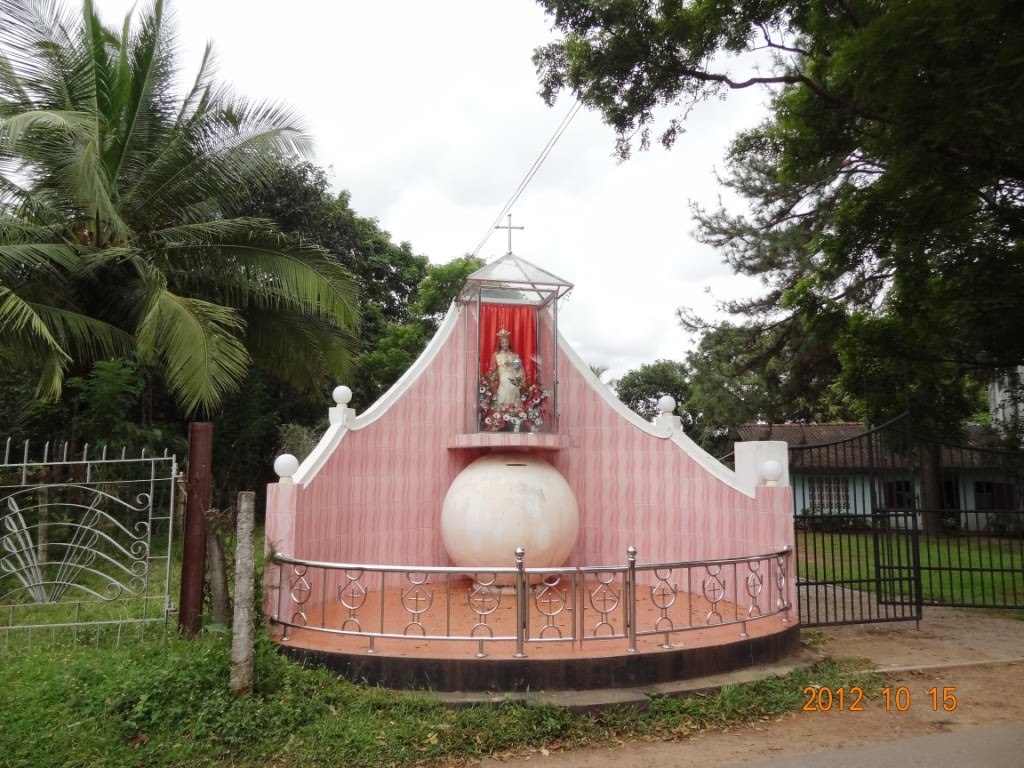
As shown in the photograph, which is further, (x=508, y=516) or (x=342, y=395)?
(x=342, y=395)

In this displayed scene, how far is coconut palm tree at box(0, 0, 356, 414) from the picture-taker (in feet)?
29.3

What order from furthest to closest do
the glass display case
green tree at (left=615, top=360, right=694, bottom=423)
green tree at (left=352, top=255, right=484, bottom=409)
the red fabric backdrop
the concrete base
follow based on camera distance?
green tree at (left=615, top=360, right=694, bottom=423) < green tree at (left=352, top=255, right=484, bottom=409) < the red fabric backdrop < the glass display case < the concrete base

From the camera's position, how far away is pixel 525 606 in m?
5.50

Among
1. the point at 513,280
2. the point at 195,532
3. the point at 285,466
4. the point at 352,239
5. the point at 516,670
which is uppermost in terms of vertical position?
the point at 352,239

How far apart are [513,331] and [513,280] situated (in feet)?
2.52

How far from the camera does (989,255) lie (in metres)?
8.80

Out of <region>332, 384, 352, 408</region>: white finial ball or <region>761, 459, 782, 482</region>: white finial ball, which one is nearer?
<region>761, 459, 782, 482</region>: white finial ball

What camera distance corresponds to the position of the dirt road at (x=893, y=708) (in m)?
4.77

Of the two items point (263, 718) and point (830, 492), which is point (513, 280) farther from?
point (263, 718)

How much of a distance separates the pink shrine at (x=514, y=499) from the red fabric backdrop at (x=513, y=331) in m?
0.02

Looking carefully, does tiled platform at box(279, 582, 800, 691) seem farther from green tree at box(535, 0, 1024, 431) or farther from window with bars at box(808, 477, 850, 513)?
green tree at box(535, 0, 1024, 431)

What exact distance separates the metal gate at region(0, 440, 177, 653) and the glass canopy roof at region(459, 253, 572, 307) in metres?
4.05

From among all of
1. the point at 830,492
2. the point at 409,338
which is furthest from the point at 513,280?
the point at 409,338

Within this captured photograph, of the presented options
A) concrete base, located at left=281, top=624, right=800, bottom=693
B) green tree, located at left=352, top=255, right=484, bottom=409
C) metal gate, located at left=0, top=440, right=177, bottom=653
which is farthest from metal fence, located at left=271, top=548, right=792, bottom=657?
green tree, located at left=352, top=255, right=484, bottom=409
